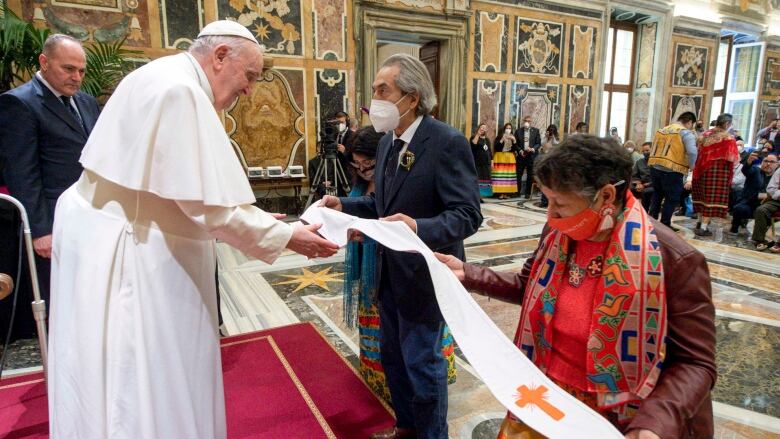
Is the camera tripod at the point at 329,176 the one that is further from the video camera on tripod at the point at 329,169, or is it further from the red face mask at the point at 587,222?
the red face mask at the point at 587,222

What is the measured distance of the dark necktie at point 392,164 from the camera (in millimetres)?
1849

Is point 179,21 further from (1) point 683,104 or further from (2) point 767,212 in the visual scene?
(1) point 683,104

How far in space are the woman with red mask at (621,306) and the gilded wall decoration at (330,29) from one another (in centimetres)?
738

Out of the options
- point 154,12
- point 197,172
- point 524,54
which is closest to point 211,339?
point 197,172

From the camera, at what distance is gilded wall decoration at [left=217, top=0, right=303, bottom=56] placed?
23.7 ft

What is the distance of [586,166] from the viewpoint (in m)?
1.16

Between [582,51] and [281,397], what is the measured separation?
1091 centimetres

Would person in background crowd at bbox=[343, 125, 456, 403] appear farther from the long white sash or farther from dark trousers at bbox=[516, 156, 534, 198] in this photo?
dark trousers at bbox=[516, 156, 534, 198]

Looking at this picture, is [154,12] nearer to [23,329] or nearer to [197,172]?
[23,329]

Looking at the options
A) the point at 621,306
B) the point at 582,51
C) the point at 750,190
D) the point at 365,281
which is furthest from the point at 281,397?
the point at 582,51

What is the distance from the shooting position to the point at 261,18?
741cm

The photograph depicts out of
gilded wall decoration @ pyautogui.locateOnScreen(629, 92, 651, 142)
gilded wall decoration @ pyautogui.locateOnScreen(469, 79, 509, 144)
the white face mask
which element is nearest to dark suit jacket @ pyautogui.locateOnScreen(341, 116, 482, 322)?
the white face mask

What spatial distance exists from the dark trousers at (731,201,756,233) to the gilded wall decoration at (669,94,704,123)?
6.37 metres

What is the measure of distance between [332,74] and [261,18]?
1.38 m
